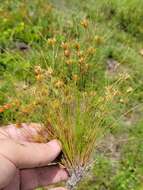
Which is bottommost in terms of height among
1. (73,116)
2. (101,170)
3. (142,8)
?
(101,170)

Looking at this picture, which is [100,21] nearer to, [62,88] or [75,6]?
[75,6]

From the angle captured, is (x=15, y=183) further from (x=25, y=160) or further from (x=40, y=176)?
(x=25, y=160)

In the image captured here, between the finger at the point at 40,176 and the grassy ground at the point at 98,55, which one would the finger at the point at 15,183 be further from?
the grassy ground at the point at 98,55

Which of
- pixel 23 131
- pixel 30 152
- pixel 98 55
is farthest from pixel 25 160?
pixel 98 55

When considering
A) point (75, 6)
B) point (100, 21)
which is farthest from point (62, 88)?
point (75, 6)

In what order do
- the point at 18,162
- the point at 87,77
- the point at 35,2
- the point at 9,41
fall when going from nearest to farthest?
1. the point at 18,162
2. the point at 87,77
3. the point at 9,41
4. the point at 35,2

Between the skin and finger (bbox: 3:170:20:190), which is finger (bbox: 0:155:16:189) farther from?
finger (bbox: 3:170:20:190)

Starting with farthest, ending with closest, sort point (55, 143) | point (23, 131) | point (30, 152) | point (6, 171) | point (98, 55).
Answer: point (98, 55)
point (23, 131)
point (55, 143)
point (30, 152)
point (6, 171)

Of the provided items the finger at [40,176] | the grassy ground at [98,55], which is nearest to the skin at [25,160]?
the finger at [40,176]
